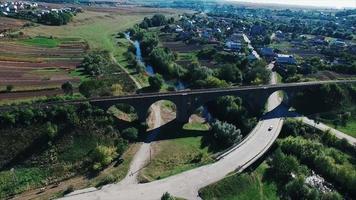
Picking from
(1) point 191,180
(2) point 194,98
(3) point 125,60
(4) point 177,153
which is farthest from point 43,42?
(1) point 191,180

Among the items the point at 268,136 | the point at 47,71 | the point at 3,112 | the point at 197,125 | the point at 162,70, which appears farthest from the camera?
the point at 162,70

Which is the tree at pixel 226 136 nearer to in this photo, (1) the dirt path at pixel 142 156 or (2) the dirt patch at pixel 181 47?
(1) the dirt path at pixel 142 156

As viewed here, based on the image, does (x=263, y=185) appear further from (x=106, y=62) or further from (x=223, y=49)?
(x=223, y=49)

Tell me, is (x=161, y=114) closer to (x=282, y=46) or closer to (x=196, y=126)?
(x=196, y=126)

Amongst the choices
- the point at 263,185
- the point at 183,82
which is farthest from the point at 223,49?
the point at 263,185

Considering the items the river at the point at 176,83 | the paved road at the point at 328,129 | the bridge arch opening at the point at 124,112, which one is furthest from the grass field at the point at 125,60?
the paved road at the point at 328,129

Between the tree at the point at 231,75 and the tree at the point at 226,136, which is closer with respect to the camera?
the tree at the point at 226,136
